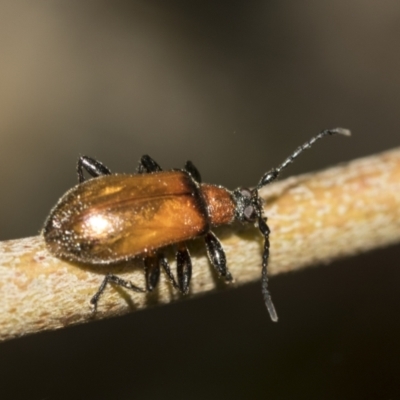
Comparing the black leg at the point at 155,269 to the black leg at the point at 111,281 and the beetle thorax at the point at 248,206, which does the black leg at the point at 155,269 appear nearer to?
the black leg at the point at 111,281

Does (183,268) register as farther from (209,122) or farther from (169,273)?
(209,122)

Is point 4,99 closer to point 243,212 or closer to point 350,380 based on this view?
point 243,212

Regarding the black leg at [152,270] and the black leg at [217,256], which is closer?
the black leg at [152,270]

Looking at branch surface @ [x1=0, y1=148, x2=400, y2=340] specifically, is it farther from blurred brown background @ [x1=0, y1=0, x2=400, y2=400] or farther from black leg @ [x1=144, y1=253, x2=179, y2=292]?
blurred brown background @ [x1=0, y1=0, x2=400, y2=400]

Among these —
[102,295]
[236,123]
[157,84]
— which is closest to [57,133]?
[157,84]

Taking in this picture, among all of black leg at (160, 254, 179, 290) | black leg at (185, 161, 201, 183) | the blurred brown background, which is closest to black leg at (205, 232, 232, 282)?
black leg at (160, 254, 179, 290)

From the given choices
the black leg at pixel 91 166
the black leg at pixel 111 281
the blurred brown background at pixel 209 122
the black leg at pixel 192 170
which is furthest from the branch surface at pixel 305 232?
the blurred brown background at pixel 209 122
